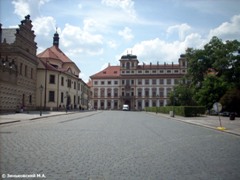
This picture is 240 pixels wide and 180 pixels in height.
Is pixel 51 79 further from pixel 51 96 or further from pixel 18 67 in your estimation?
pixel 18 67

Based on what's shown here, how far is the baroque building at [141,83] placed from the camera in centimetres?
12400

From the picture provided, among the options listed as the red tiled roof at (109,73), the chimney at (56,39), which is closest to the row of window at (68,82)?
the chimney at (56,39)

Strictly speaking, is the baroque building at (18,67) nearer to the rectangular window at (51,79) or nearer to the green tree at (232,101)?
the rectangular window at (51,79)

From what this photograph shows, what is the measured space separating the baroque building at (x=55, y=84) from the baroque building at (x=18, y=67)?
9.90 feet

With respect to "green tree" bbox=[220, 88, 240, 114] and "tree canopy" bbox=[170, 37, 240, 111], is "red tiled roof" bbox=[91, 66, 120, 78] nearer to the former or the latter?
"tree canopy" bbox=[170, 37, 240, 111]

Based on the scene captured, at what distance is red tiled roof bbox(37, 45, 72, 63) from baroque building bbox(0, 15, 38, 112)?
1577 centimetres

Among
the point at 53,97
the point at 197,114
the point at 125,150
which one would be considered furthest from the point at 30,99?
the point at 125,150

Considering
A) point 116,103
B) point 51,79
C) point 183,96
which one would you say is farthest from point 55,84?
point 116,103

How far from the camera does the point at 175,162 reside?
879cm

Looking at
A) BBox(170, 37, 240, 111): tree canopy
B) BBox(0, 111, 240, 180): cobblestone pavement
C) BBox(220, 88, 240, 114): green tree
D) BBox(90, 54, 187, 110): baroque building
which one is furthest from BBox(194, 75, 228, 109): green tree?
BBox(90, 54, 187, 110): baroque building

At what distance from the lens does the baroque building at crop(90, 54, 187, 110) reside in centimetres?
12400

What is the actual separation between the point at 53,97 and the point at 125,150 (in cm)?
5824

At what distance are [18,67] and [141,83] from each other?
7981 centimetres

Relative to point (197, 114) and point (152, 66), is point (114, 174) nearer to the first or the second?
point (197, 114)
